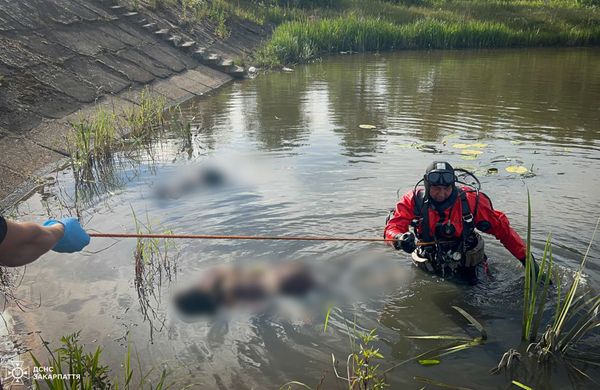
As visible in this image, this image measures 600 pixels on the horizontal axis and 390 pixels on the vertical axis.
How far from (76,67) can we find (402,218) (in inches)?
364

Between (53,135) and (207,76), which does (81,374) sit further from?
(207,76)

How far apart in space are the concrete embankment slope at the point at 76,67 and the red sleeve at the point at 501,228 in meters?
5.55

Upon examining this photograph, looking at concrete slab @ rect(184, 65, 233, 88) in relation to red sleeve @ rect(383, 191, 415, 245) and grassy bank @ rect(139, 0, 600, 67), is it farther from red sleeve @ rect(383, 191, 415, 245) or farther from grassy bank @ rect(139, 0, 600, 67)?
red sleeve @ rect(383, 191, 415, 245)

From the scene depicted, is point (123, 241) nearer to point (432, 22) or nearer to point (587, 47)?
point (432, 22)

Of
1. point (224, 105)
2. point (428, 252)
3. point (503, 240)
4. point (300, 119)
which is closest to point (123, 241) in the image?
point (428, 252)

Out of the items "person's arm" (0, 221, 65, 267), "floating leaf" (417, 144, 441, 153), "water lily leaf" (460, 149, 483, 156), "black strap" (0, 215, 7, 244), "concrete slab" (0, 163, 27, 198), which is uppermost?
"black strap" (0, 215, 7, 244)

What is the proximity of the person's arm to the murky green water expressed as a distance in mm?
1519

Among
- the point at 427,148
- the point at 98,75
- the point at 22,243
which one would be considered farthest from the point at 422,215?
the point at 98,75

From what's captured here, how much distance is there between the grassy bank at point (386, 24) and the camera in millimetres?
19906

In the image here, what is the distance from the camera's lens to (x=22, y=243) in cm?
254

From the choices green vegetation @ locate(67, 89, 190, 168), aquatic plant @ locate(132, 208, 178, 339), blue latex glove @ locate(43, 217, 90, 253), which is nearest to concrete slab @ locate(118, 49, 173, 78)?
green vegetation @ locate(67, 89, 190, 168)

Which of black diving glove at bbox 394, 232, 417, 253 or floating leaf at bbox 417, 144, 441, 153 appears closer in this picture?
black diving glove at bbox 394, 232, 417, 253

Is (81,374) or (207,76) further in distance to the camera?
(207,76)

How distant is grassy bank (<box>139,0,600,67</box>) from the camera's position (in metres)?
19.9
